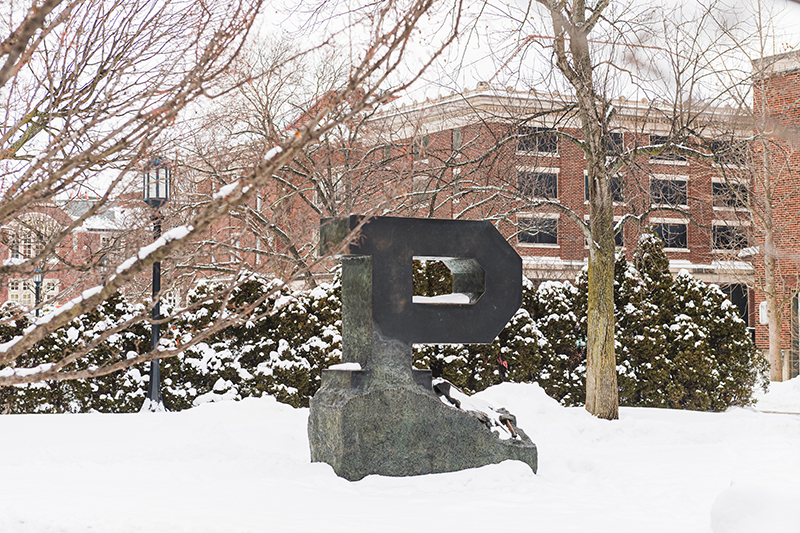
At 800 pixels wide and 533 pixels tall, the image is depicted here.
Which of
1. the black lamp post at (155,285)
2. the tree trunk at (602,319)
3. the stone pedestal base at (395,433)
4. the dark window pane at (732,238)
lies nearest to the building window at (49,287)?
the black lamp post at (155,285)

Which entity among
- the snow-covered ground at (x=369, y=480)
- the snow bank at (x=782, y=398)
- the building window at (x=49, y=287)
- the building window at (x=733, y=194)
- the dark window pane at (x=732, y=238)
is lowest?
the snow bank at (x=782, y=398)

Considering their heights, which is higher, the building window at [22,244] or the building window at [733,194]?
the building window at [733,194]

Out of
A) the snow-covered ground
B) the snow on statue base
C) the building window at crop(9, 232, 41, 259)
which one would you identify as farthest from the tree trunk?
the building window at crop(9, 232, 41, 259)

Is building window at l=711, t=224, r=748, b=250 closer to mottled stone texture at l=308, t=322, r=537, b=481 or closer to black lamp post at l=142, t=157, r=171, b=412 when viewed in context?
mottled stone texture at l=308, t=322, r=537, b=481

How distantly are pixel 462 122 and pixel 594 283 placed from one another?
776 inches

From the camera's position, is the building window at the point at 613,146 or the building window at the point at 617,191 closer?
the building window at the point at 613,146

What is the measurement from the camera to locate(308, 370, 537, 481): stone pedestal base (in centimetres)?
688

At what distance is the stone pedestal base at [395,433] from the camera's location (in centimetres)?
688

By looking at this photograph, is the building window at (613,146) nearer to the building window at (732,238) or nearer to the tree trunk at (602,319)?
the tree trunk at (602,319)

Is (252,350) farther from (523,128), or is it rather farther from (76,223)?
(76,223)

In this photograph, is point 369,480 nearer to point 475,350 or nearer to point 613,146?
point 475,350

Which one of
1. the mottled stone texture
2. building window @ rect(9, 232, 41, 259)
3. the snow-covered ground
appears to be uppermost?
building window @ rect(9, 232, 41, 259)

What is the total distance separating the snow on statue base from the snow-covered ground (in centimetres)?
22

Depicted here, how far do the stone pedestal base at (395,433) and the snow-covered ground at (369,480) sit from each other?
0.17 metres
